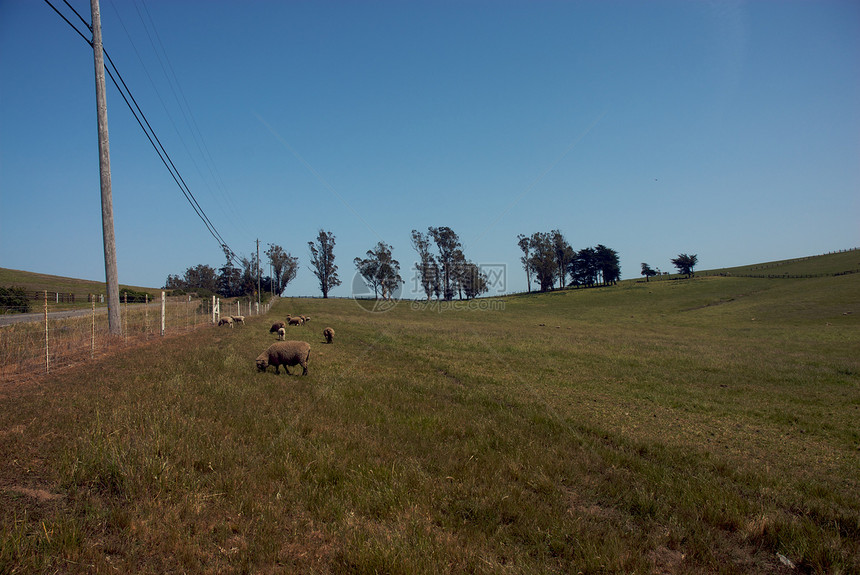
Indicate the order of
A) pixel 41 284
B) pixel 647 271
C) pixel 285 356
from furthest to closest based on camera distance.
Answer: pixel 647 271, pixel 41 284, pixel 285 356

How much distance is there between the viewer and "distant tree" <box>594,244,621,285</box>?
112656mm

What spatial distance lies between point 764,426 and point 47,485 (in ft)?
44.9

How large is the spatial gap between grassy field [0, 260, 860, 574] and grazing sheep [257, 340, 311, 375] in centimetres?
75

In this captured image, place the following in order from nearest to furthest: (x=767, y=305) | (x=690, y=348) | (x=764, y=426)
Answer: (x=764, y=426) → (x=690, y=348) → (x=767, y=305)

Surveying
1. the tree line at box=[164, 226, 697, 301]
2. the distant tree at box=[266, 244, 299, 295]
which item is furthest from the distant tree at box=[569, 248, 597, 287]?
the distant tree at box=[266, 244, 299, 295]

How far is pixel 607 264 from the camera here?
370 feet

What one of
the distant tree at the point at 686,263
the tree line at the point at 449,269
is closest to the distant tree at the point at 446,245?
the tree line at the point at 449,269

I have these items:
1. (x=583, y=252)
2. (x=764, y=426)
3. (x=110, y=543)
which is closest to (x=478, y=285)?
(x=583, y=252)

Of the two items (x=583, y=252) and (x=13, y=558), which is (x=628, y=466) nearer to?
(x=13, y=558)

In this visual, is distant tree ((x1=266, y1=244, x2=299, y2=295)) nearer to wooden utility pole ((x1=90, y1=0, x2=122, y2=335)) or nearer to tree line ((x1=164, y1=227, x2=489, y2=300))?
tree line ((x1=164, y1=227, x2=489, y2=300))

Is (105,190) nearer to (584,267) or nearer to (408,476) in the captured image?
(408,476)

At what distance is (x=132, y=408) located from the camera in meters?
7.39

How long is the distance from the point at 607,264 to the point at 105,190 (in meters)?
114

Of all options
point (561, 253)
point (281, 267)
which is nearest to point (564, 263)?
point (561, 253)
